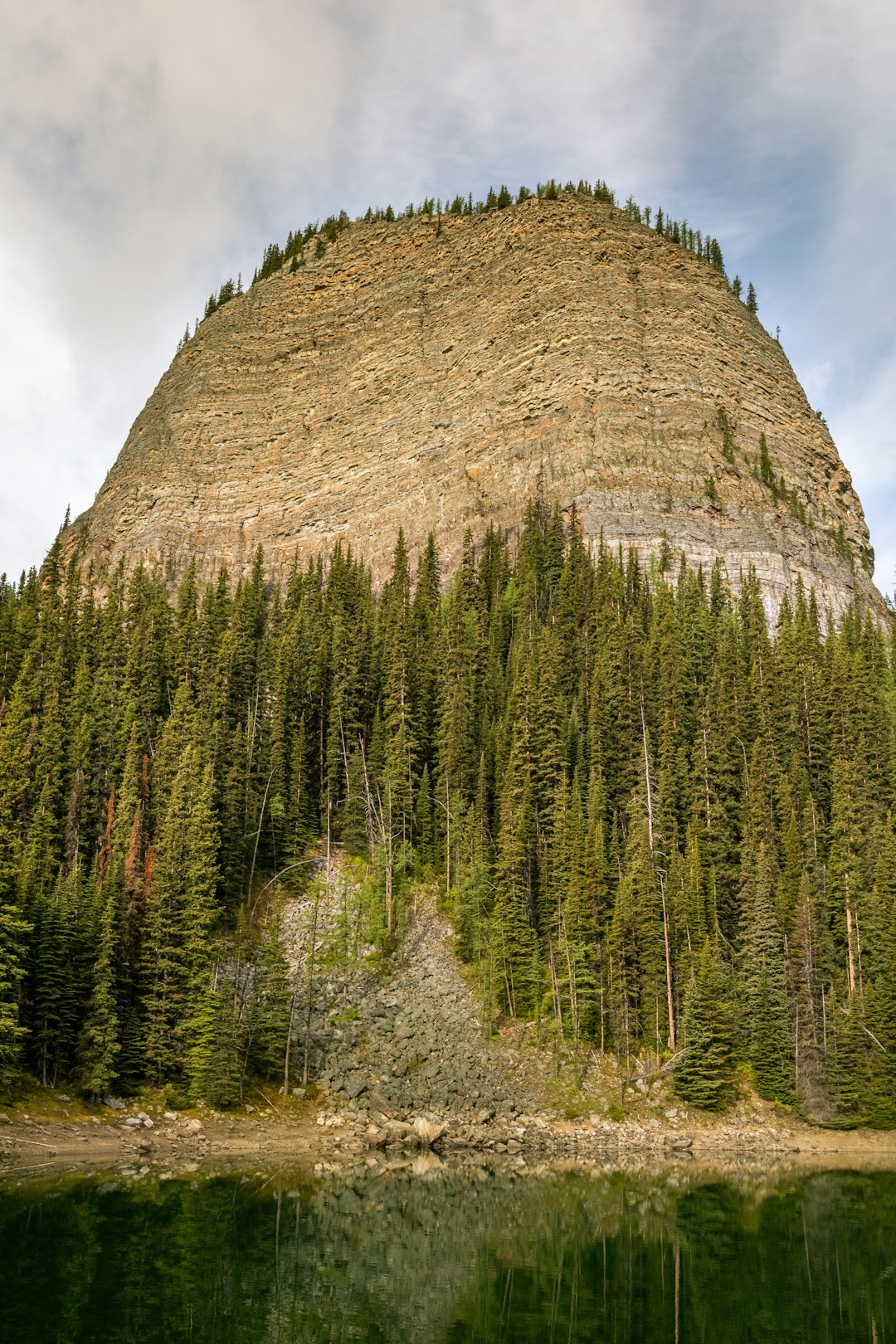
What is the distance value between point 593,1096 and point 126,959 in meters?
25.4

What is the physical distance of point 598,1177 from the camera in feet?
152

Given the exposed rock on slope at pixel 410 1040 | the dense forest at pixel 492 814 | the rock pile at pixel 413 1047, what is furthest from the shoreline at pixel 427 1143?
the dense forest at pixel 492 814

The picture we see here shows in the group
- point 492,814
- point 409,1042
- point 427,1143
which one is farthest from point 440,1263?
point 492,814

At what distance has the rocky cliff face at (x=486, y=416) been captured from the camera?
114438mm

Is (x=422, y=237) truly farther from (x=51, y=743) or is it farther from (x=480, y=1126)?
(x=480, y=1126)

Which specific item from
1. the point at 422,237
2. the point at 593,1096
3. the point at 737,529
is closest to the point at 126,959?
the point at 593,1096

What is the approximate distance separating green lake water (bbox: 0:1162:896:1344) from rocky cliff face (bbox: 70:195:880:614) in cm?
7516

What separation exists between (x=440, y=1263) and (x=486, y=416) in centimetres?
10684

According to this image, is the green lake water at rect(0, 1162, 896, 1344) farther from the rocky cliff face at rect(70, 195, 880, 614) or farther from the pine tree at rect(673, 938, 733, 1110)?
the rocky cliff face at rect(70, 195, 880, 614)

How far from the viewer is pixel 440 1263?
1242 inches

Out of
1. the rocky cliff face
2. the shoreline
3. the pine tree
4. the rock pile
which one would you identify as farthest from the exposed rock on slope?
the rocky cliff face

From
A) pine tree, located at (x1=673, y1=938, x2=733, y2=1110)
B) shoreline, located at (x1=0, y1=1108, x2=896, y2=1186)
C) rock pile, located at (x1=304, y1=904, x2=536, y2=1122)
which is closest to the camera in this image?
shoreline, located at (x1=0, y1=1108, x2=896, y2=1186)

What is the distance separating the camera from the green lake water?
25250 mm

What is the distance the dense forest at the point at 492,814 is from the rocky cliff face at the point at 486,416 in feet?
42.8
